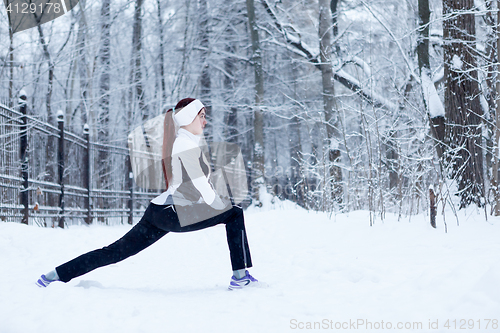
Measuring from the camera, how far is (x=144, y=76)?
15562 millimetres

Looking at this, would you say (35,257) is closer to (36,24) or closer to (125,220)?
(125,220)

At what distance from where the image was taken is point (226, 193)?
1592cm

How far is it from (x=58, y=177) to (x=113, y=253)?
5830 mm

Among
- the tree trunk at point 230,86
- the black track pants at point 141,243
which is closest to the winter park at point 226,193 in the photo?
the black track pants at point 141,243

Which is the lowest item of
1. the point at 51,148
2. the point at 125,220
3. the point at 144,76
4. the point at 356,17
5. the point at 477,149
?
the point at 125,220

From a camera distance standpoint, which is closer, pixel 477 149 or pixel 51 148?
pixel 477 149

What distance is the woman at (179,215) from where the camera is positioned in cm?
293

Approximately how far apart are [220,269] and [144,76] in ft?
41.2

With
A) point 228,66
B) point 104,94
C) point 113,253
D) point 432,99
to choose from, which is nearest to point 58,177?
point 113,253

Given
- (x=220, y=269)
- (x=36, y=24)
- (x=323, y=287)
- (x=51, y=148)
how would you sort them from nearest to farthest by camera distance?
(x=323, y=287), (x=220, y=269), (x=51, y=148), (x=36, y=24)

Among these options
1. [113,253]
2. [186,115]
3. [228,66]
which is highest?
[228,66]

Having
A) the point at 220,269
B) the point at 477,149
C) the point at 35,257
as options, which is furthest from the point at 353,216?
the point at 35,257

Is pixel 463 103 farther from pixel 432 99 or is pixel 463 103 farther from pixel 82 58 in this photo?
pixel 82 58

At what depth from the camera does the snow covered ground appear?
2.17 metres
